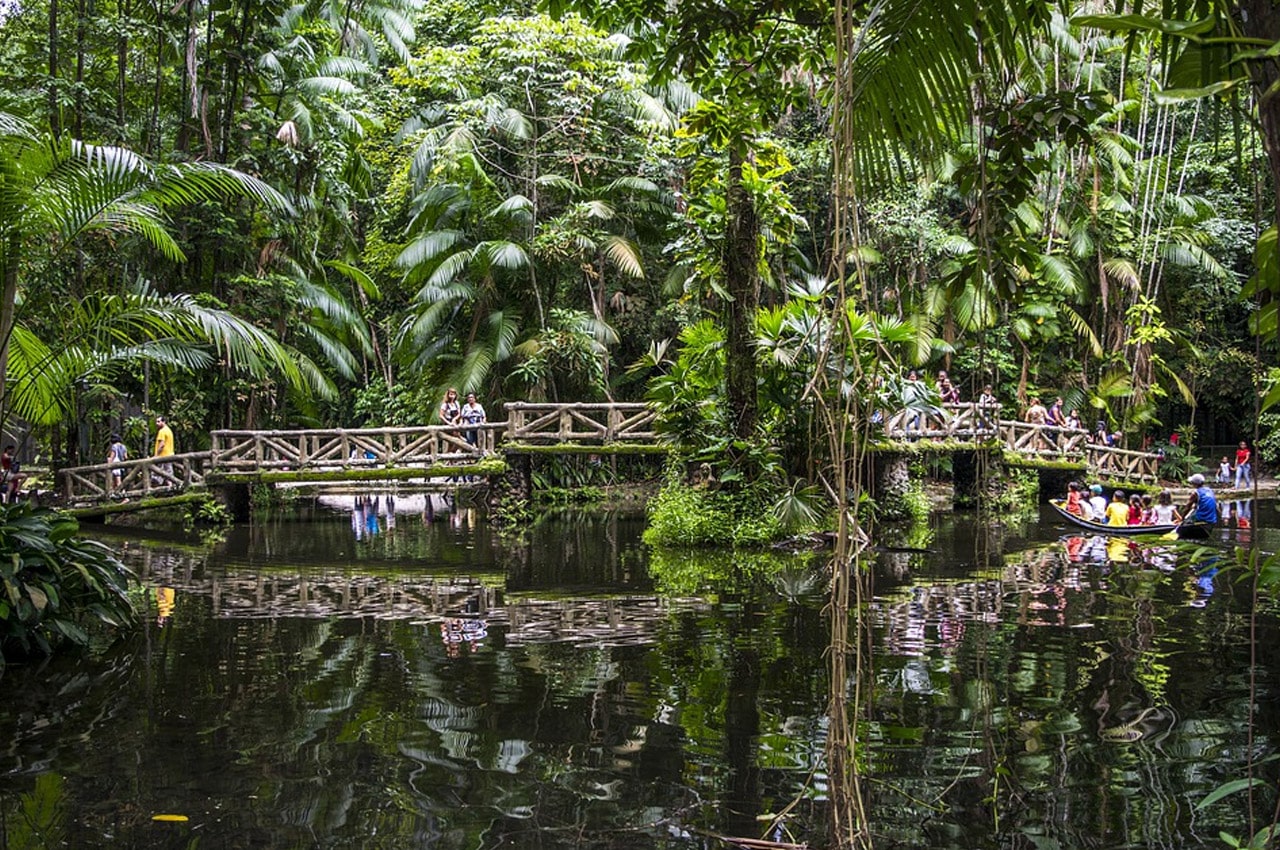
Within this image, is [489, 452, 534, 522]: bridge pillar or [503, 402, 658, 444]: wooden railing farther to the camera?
[503, 402, 658, 444]: wooden railing

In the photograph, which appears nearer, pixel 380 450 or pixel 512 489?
pixel 512 489

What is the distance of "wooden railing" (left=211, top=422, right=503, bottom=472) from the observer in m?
19.2

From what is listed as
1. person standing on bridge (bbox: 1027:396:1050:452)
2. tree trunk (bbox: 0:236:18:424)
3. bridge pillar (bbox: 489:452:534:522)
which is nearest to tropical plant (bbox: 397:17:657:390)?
bridge pillar (bbox: 489:452:534:522)

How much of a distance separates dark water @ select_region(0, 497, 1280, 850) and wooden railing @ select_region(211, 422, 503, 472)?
25.9 feet

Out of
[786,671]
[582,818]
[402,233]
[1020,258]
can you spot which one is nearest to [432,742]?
[582,818]

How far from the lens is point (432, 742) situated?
573cm

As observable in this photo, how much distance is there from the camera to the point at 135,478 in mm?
18453

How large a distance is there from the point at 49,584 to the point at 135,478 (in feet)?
37.5

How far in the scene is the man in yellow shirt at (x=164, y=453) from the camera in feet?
61.0

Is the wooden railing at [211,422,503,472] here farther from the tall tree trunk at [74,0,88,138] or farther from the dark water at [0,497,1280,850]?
the dark water at [0,497,1280,850]

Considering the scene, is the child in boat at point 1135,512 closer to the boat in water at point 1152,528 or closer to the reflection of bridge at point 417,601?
the boat in water at point 1152,528

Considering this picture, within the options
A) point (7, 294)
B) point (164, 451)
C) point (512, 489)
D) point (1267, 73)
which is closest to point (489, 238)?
point (512, 489)

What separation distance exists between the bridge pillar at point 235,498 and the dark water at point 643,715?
7977 millimetres

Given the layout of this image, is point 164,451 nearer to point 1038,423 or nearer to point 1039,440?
point 1039,440
